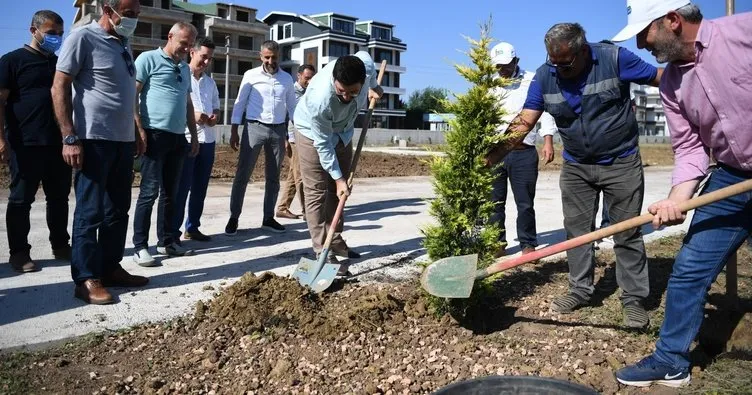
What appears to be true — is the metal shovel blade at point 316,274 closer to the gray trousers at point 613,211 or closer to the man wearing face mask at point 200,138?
the gray trousers at point 613,211

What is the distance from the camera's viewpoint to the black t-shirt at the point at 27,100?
532 centimetres

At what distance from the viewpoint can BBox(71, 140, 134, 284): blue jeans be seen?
4477 mm

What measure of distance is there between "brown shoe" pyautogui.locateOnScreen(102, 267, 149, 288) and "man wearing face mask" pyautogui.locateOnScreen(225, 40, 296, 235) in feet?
7.83

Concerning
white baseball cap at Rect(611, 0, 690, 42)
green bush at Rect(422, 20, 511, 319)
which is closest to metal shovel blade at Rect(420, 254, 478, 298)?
green bush at Rect(422, 20, 511, 319)

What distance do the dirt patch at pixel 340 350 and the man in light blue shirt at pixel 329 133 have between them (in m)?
0.93

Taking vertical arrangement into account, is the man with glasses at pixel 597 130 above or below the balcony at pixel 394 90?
below

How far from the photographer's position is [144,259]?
567 cm

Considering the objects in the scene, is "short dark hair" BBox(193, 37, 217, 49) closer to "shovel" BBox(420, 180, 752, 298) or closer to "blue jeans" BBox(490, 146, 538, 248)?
"blue jeans" BBox(490, 146, 538, 248)

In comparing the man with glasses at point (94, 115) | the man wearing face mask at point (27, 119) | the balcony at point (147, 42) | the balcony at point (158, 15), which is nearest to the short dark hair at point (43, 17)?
the man wearing face mask at point (27, 119)

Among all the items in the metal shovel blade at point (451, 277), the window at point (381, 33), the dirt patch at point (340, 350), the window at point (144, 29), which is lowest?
the dirt patch at point (340, 350)

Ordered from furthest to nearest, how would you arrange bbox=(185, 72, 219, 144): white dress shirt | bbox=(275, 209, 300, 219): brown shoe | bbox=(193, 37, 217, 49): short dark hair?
bbox=(275, 209, 300, 219): brown shoe
bbox=(185, 72, 219, 144): white dress shirt
bbox=(193, 37, 217, 49): short dark hair

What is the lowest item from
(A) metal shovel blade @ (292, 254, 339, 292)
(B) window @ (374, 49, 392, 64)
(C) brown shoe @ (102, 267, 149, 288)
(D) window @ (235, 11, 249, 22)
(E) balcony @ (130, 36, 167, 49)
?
(C) brown shoe @ (102, 267, 149, 288)

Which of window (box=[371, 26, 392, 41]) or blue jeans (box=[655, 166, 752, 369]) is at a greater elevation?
window (box=[371, 26, 392, 41])

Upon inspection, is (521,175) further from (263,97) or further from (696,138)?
(263,97)
